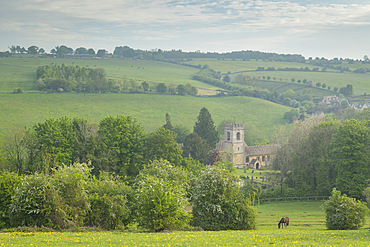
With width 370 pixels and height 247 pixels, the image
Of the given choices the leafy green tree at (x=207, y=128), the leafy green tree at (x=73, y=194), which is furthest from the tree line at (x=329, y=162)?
the leafy green tree at (x=73, y=194)

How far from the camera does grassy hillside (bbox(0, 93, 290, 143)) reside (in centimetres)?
11767

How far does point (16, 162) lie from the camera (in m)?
61.1

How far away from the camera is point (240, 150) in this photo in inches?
4456

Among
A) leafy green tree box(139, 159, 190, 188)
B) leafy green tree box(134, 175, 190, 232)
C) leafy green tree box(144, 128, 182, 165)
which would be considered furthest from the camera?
leafy green tree box(144, 128, 182, 165)

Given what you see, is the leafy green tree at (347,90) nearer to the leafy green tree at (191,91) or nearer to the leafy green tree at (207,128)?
the leafy green tree at (191,91)

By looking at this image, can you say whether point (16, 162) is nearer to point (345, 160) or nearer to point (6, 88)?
point (345, 160)

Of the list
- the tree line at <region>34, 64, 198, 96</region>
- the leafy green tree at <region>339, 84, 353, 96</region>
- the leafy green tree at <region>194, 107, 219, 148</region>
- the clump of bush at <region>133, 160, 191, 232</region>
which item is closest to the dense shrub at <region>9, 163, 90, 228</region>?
the clump of bush at <region>133, 160, 191, 232</region>

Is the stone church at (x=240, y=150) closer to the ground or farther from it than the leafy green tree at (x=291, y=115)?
closer to the ground

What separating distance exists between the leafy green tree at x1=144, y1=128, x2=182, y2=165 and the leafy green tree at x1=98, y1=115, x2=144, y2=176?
62.2 inches

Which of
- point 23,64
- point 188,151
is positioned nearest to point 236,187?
point 188,151

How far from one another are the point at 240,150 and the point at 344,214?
73203mm

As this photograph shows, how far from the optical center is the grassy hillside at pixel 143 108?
11767cm

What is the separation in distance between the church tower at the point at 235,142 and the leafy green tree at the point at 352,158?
154 feet

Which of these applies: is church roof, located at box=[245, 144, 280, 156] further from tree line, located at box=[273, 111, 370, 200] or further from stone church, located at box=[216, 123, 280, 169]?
tree line, located at box=[273, 111, 370, 200]
